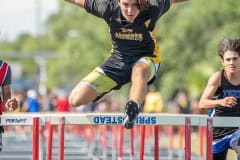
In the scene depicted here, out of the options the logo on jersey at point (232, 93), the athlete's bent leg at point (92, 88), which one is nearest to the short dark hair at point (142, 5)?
the athlete's bent leg at point (92, 88)

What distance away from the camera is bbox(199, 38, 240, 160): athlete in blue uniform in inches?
371

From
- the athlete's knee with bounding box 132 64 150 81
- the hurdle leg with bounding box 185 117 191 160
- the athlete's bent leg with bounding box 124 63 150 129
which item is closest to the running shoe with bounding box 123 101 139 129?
the athlete's bent leg with bounding box 124 63 150 129

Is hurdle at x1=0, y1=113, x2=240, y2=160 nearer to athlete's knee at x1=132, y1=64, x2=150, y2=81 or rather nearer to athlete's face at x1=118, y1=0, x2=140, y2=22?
athlete's knee at x1=132, y1=64, x2=150, y2=81

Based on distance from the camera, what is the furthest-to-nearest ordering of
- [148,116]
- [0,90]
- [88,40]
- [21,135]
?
[88,40], [21,135], [0,90], [148,116]

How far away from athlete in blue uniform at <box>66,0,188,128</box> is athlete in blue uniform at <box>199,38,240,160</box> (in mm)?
687

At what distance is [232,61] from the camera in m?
9.44

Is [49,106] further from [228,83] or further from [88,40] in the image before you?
[228,83]

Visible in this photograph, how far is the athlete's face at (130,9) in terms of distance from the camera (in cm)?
895

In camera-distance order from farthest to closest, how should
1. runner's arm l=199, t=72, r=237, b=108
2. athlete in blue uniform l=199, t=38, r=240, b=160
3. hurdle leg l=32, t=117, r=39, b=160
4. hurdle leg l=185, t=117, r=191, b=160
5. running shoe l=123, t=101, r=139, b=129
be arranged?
1. athlete in blue uniform l=199, t=38, r=240, b=160
2. runner's arm l=199, t=72, r=237, b=108
3. hurdle leg l=185, t=117, r=191, b=160
4. hurdle leg l=32, t=117, r=39, b=160
5. running shoe l=123, t=101, r=139, b=129

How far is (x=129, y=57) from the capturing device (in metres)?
9.27

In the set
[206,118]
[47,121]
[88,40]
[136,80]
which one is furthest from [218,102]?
[88,40]

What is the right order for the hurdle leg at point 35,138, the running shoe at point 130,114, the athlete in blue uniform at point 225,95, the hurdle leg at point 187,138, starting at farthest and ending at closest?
the athlete in blue uniform at point 225,95
the hurdle leg at point 187,138
the hurdle leg at point 35,138
the running shoe at point 130,114

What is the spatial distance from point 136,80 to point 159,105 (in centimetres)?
1827

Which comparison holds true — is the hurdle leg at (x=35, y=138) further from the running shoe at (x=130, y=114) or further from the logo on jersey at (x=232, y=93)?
the logo on jersey at (x=232, y=93)
